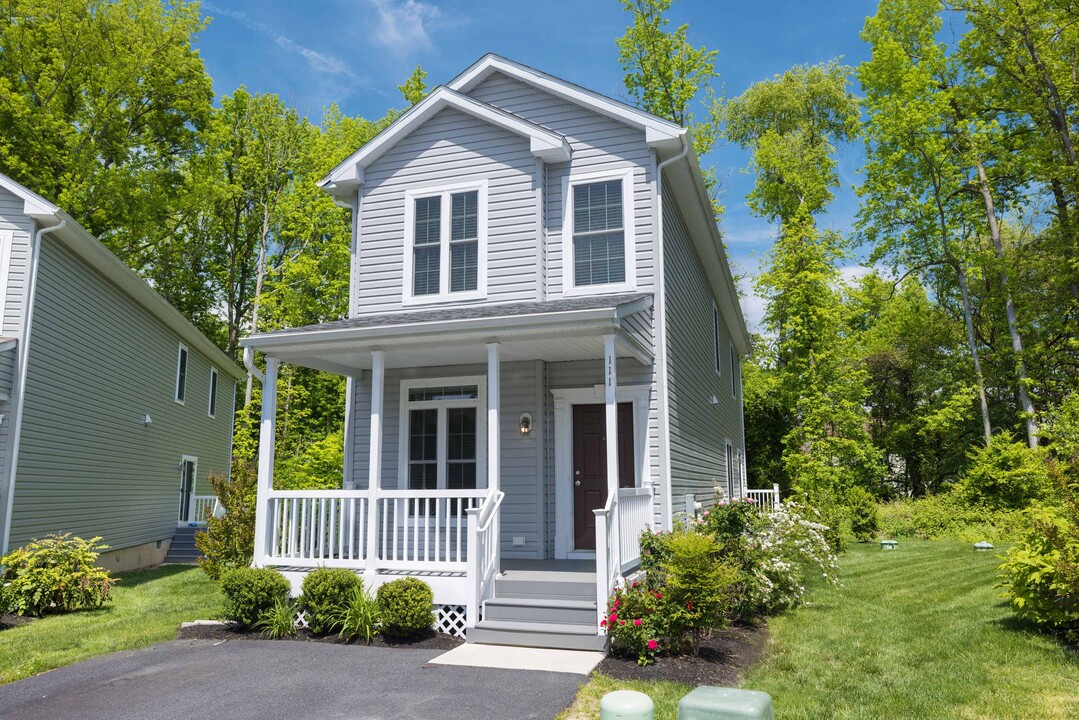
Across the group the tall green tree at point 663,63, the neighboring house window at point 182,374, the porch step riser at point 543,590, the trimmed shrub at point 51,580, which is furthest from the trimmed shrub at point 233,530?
the tall green tree at point 663,63

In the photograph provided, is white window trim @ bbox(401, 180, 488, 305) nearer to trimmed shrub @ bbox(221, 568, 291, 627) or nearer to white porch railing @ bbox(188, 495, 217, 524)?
trimmed shrub @ bbox(221, 568, 291, 627)

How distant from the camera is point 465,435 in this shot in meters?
10.6

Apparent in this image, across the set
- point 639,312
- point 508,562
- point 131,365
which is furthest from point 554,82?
point 131,365

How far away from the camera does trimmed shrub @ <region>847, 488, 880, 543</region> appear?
18.1 metres

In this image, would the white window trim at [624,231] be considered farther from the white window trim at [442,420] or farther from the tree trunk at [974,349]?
the tree trunk at [974,349]

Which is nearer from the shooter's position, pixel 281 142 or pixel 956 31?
pixel 956 31

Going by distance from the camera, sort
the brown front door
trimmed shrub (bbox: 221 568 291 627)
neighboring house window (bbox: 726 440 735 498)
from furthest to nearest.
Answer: neighboring house window (bbox: 726 440 735 498)
the brown front door
trimmed shrub (bbox: 221 568 291 627)

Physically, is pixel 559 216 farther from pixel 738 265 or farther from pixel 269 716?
pixel 738 265

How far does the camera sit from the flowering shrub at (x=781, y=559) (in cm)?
888

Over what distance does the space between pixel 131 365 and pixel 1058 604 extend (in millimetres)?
17357

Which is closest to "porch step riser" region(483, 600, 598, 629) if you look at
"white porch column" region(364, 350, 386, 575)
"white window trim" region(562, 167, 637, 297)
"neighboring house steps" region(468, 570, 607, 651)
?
"neighboring house steps" region(468, 570, 607, 651)

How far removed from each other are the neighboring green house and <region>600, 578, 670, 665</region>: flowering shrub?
10.4 metres

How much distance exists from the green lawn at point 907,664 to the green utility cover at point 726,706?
2911mm

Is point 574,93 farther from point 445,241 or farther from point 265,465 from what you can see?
point 265,465
